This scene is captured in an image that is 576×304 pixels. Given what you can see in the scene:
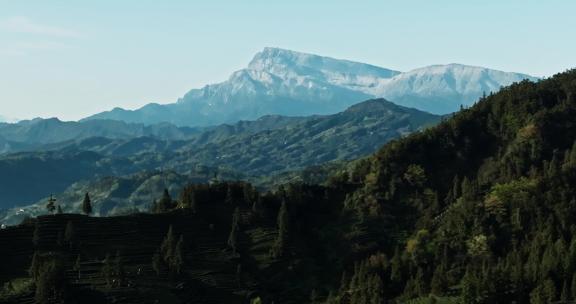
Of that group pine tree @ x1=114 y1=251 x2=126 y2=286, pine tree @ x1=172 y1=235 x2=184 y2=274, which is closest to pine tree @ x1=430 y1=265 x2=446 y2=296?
pine tree @ x1=172 y1=235 x2=184 y2=274

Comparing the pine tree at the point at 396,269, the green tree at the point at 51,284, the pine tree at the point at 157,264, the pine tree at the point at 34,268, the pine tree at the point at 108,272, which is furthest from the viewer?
the pine tree at the point at 157,264

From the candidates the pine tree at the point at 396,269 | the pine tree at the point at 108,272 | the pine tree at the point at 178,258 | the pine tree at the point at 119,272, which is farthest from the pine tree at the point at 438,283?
the pine tree at the point at 108,272

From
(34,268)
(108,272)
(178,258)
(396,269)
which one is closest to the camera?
(108,272)

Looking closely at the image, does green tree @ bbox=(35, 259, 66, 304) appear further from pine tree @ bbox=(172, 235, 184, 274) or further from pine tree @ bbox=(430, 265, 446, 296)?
pine tree @ bbox=(430, 265, 446, 296)

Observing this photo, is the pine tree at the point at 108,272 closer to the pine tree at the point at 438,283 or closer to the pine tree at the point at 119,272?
the pine tree at the point at 119,272

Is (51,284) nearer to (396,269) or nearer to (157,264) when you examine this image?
(157,264)

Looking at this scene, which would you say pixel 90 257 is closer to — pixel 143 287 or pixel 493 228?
pixel 143 287

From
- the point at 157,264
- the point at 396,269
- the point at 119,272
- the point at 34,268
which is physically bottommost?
the point at 34,268

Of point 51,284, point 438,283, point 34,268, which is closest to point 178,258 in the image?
point 51,284

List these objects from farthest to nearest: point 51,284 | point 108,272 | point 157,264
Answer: point 157,264 → point 108,272 → point 51,284

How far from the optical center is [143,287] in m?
178

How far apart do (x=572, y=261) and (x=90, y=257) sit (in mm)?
130555

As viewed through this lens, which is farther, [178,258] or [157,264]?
[178,258]

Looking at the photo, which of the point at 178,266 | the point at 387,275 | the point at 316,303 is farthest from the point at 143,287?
the point at 387,275
